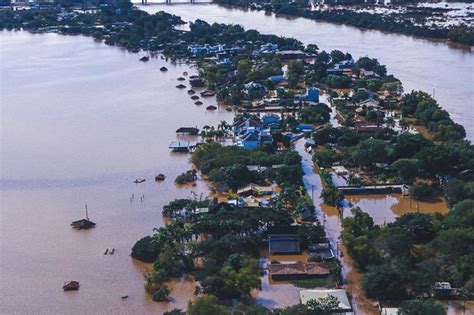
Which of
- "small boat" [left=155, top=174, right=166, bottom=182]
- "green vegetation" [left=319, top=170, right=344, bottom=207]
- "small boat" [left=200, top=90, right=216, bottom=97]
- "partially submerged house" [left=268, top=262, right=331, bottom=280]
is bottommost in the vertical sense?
"small boat" [left=155, top=174, right=166, bottom=182]

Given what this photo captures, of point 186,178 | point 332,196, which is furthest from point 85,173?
point 332,196

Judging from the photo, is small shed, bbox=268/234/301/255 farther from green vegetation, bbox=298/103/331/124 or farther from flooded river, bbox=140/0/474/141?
green vegetation, bbox=298/103/331/124

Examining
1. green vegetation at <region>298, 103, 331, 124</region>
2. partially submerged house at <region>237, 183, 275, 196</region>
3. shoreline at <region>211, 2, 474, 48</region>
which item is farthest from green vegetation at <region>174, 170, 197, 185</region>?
shoreline at <region>211, 2, 474, 48</region>

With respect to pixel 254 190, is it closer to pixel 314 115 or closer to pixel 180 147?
pixel 180 147

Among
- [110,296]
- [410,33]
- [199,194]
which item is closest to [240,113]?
[199,194]

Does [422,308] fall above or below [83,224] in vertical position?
above
